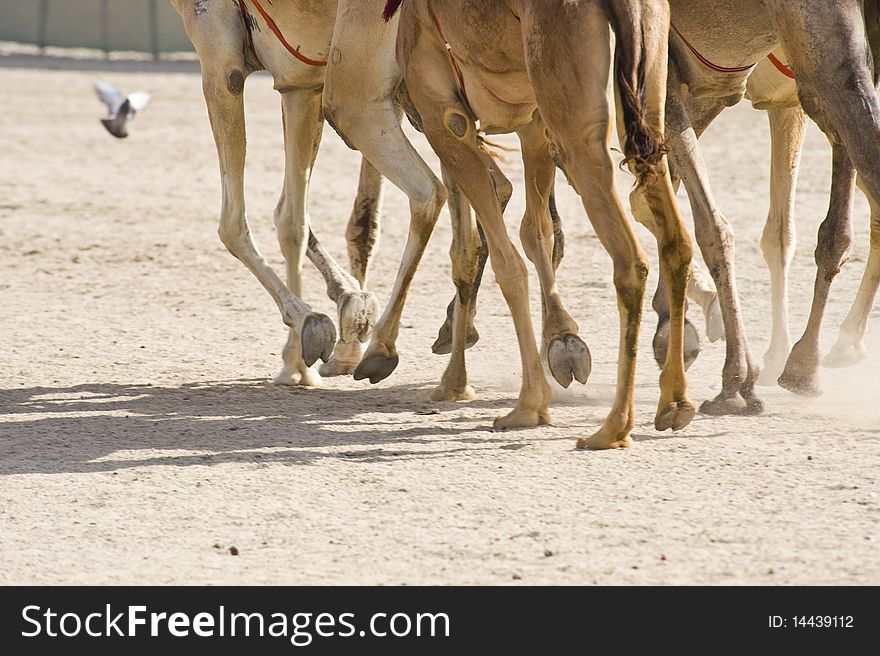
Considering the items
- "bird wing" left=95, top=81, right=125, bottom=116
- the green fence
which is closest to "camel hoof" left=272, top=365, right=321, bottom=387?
"bird wing" left=95, top=81, right=125, bottom=116

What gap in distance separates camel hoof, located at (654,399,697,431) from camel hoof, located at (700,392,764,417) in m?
0.60

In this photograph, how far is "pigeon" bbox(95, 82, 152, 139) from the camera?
17.1 metres

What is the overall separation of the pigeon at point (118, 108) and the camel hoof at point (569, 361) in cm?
1188

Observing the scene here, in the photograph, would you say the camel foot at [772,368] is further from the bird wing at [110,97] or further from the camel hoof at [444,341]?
the bird wing at [110,97]

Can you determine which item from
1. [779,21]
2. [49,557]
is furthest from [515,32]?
[49,557]

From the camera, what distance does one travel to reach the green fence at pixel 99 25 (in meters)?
33.5

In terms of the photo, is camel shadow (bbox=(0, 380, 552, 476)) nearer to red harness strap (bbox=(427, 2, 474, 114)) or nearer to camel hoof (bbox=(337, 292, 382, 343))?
camel hoof (bbox=(337, 292, 382, 343))

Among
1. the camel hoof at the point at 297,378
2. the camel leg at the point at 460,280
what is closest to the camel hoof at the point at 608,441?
the camel leg at the point at 460,280

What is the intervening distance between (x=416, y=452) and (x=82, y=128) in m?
14.9

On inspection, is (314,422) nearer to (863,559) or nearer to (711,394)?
(711,394)

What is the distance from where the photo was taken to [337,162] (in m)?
16.5

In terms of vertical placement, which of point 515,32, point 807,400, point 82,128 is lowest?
point 807,400

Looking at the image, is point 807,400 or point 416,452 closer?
point 416,452

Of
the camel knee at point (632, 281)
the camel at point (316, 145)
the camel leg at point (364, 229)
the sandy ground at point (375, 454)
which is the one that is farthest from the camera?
the camel leg at point (364, 229)
